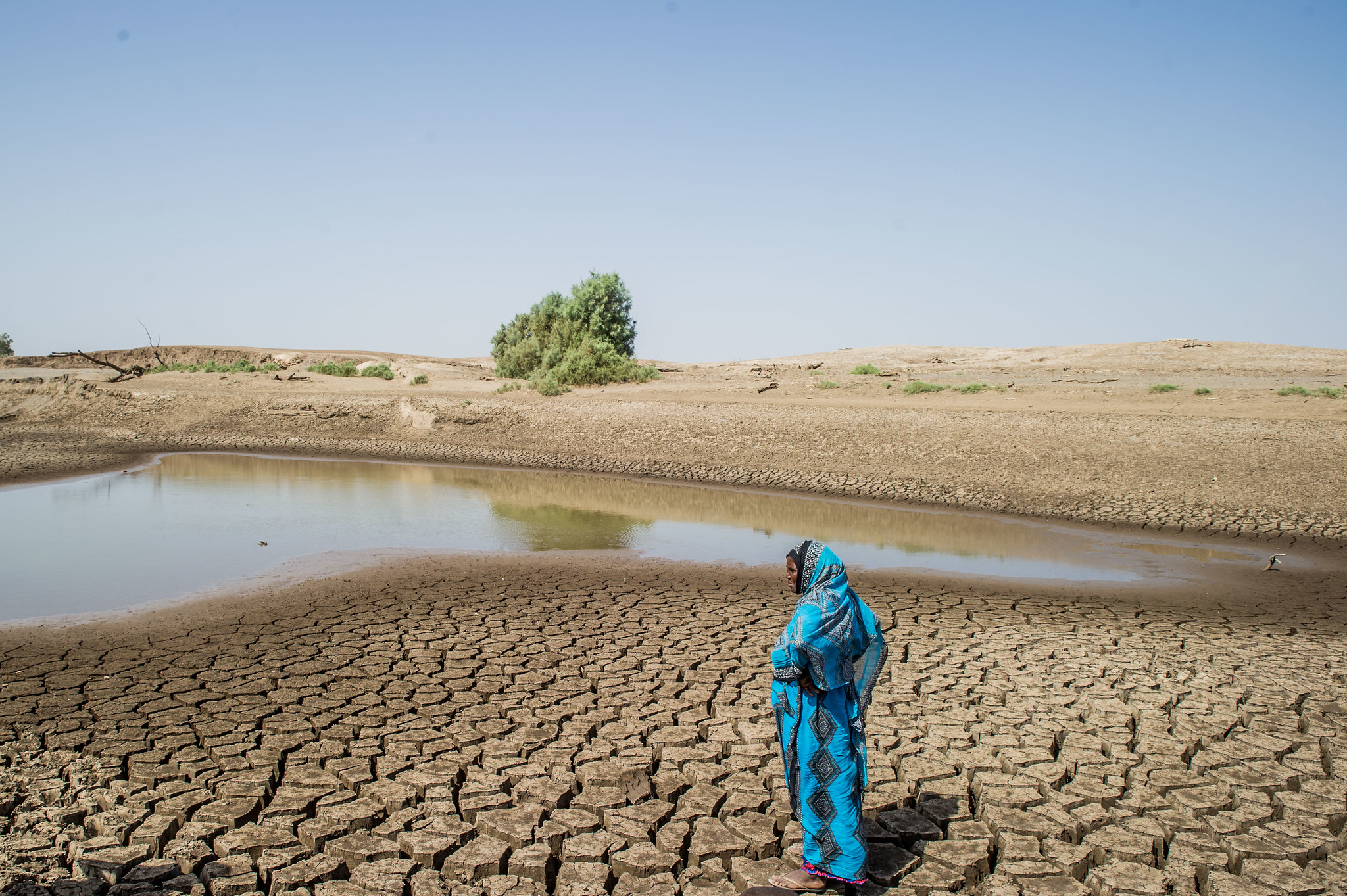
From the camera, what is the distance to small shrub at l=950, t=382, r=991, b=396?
92.1ft

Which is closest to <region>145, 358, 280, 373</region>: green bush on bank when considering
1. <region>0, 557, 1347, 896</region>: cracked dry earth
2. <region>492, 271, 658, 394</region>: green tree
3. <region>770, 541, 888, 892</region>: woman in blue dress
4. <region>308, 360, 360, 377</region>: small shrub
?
<region>308, 360, 360, 377</region>: small shrub

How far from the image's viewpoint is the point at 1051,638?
→ 306 inches

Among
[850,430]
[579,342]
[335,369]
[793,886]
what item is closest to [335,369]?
[335,369]

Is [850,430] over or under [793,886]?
over

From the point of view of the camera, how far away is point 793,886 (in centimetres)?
379

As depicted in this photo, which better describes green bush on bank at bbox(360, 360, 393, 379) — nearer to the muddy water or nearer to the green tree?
the green tree

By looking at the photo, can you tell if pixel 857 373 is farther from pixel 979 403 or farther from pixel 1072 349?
pixel 1072 349

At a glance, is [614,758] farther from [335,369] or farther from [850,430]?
[335,369]

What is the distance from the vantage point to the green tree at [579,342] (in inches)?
1355

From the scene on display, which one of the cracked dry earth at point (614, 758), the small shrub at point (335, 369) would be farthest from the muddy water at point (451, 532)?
the small shrub at point (335, 369)

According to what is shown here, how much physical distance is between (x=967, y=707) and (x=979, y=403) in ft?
69.8

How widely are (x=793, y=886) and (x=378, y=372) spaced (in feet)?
132

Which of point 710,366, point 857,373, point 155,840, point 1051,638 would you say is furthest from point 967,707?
point 710,366

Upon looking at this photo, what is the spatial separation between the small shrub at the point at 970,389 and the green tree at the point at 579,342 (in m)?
12.8
